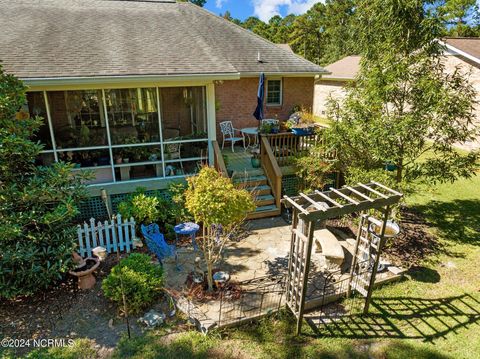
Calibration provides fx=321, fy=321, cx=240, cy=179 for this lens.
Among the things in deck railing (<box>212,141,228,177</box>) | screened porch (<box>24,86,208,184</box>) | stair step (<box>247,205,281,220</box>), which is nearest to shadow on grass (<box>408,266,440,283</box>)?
stair step (<box>247,205,281,220</box>)

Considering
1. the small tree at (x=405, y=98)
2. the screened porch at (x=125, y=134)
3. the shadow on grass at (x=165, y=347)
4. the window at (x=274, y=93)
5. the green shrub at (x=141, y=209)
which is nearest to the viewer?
the shadow on grass at (x=165, y=347)

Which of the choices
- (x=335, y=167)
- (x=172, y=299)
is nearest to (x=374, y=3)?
(x=335, y=167)

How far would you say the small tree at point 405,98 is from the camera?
23.7 feet

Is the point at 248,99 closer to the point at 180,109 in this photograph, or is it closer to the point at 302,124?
the point at 180,109

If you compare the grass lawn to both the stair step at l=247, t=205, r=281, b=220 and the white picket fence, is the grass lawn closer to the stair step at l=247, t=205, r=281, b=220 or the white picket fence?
the white picket fence

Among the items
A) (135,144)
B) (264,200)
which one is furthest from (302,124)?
(135,144)

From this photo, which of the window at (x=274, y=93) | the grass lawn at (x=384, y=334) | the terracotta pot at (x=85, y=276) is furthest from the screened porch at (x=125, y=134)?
the grass lawn at (x=384, y=334)

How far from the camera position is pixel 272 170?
31.8ft

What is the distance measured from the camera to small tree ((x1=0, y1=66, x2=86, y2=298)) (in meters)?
5.81

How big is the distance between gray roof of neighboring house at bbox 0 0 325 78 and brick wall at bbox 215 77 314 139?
3.25 ft

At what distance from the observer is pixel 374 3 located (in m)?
7.61

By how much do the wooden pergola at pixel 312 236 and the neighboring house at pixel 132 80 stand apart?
4.79m

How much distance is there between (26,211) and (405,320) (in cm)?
736

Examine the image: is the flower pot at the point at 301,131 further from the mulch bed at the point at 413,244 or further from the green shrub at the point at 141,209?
the green shrub at the point at 141,209
